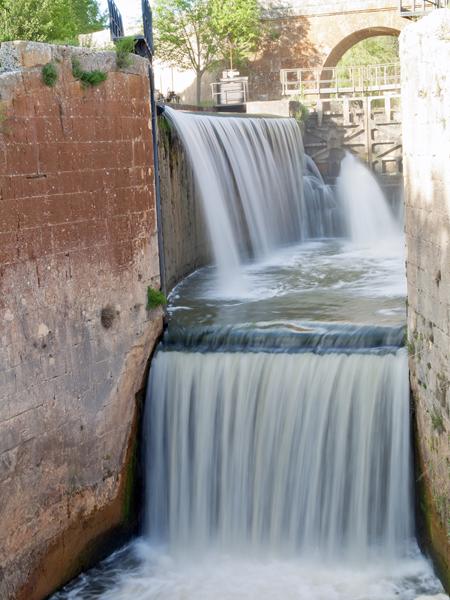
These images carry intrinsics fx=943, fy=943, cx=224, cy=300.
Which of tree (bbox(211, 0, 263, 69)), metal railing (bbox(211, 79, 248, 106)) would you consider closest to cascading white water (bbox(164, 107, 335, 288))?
metal railing (bbox(211, 79, 248, 106))

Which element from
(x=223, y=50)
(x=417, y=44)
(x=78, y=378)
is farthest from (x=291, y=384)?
(x=223, y=50)

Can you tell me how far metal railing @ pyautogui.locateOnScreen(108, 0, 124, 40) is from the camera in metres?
8.96

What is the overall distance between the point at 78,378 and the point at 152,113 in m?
2.87

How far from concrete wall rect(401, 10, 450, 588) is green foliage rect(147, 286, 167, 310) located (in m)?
2.47

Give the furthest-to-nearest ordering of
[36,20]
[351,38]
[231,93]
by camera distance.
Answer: [351,38], [231,93], [36,20]

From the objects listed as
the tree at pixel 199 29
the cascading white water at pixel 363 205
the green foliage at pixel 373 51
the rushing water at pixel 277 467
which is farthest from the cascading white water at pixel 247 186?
the green foliage at pixel 373 51

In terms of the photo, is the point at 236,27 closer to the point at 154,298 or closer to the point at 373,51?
the point at 373,51

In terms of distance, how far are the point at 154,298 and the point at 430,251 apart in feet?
9.61

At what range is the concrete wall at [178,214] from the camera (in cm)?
1109

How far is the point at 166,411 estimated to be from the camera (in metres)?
8.76

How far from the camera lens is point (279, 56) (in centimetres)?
2852

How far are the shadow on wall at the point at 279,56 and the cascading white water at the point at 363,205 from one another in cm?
811

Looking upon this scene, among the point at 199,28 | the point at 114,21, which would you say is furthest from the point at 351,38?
the point at 114,21

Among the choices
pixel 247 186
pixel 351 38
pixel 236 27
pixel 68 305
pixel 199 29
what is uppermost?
pixel 236 27
